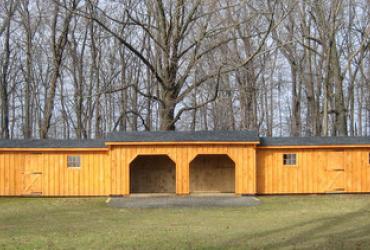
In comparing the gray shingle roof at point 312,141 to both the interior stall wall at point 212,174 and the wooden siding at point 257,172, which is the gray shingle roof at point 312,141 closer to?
the wooden siding at point 257,172

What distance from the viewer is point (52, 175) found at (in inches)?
909

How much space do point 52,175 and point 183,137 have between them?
219 inches

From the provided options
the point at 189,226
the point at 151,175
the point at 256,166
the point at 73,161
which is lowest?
the point at 189,226

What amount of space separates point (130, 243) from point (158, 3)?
20.7 metres

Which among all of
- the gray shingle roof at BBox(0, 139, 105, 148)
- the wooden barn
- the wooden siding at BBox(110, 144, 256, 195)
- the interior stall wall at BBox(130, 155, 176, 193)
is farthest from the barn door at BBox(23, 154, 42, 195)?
the interior stall wall at BBox(130, 155, 176, 193)

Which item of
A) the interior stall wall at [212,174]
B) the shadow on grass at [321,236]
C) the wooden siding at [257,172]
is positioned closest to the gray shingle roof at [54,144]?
the wooden siding at [257,172]

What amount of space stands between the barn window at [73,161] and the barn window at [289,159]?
8.37 meters

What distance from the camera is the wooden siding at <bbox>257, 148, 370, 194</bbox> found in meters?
23.0

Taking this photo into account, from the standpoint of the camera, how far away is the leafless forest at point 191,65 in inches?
1207

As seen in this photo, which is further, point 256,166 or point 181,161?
point 256,166

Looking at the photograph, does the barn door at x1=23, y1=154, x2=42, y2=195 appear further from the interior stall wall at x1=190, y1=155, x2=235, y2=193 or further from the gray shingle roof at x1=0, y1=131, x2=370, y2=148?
A: the interior stall wall at x1=190, y1=155, x2=235, y2=193

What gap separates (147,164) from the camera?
2492cm

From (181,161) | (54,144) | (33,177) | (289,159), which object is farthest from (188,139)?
(33,177)

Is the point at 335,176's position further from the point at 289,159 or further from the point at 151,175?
the point at 151,175
